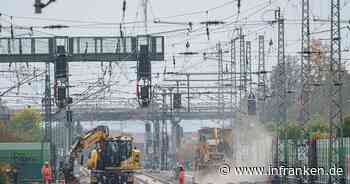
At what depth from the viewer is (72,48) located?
196 ft

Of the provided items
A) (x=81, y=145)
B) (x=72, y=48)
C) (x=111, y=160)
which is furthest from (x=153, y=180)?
(x=81, y=145)

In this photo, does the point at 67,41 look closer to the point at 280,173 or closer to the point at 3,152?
the point at 3,152

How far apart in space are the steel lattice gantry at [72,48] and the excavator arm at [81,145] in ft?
21.3

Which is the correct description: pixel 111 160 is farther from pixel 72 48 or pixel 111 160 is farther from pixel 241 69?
pixel 241 69

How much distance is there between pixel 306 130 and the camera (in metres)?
55.1

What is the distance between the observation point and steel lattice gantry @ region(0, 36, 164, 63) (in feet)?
193

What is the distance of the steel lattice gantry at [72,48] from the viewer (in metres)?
58.7

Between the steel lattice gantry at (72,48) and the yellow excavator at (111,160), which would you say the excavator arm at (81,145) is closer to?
the yellow excavator at (111,160)

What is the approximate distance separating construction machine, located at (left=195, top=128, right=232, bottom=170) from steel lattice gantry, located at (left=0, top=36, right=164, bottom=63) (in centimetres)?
1467

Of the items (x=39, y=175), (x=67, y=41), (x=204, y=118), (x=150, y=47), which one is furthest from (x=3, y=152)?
(x=204, y=118)

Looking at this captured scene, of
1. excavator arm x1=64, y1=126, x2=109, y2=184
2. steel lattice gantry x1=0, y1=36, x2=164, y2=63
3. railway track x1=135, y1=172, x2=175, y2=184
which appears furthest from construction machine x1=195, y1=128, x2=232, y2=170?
excavator arm x1=64, y1=126, x2=109, y2=184

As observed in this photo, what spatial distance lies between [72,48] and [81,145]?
29.8ft

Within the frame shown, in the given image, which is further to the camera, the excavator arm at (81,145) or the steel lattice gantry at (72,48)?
the steel lattice gantry at (72,48)

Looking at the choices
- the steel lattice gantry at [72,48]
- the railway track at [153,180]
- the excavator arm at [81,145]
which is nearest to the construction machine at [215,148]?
the railway track at [153,180]
